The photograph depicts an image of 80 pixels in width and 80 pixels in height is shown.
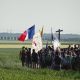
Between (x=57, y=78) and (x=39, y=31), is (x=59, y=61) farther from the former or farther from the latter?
(x=57, y=78)

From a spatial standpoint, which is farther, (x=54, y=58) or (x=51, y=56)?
(x=51, y=56)

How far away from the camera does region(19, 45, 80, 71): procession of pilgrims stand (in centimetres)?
2575

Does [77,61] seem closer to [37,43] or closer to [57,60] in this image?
[57,60]

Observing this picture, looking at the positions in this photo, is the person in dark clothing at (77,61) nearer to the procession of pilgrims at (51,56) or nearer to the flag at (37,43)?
the procession of pilgrims at (51,56)

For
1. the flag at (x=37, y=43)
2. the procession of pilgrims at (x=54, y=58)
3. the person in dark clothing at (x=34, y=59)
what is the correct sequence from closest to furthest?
the procession of pilgrims at (x=54, y=58) → the flag at (x=37, y=43) → the person in dark clothing at (x=34, y=59)

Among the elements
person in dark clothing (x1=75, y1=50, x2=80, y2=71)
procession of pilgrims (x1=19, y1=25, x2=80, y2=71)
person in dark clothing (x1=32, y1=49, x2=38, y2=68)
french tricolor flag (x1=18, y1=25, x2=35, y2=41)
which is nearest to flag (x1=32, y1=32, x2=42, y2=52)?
procession of pilgrims (x1=19, y1=25, x2=80, y2=71)

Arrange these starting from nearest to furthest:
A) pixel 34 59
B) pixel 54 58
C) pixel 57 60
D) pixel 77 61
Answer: pixel 77 61, pixel 57 60, pixel 54 58, pixel 34 59

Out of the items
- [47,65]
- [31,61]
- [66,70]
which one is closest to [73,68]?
[66,70]

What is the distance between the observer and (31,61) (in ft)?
98.7

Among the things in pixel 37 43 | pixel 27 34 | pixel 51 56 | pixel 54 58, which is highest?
pixel 27 34

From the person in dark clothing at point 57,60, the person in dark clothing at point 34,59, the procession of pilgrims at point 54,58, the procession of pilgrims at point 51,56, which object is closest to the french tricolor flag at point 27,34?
the procession of pilgrims at point 51,56

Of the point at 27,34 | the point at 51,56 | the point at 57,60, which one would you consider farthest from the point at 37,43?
the point at 27,34

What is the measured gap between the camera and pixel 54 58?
26891 mm

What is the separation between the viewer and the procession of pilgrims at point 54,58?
2575 centimetres
